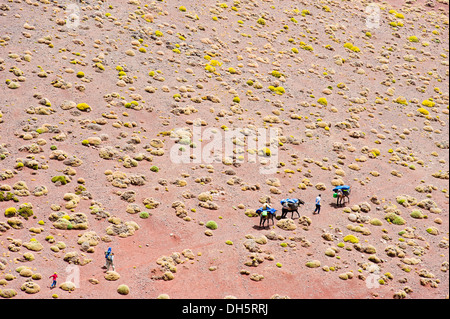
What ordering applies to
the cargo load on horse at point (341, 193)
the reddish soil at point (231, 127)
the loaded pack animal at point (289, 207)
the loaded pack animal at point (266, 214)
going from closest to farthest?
1. the reddish soil at point (231, 127)
2. the loaded pack animal at point (266, 214)
3. the loaded pack animal at point (289, 207)
4. the cargo load on horse at point (341, 193)

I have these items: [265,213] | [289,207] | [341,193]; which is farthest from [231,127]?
[265,213]

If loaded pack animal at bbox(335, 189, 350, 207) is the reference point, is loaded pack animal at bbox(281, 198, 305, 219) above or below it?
above

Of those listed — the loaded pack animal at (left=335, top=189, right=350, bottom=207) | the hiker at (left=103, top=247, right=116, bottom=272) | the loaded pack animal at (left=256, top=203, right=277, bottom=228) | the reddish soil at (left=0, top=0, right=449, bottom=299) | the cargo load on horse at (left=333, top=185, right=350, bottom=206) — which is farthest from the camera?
the loaded pack animal at (left=335, top=189, right=350, bottom=207)

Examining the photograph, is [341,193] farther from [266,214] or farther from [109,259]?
[109,259]

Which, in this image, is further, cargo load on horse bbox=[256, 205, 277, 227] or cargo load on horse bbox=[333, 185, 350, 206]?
cargo load on horse bbox=[333, 185, 350, 206]

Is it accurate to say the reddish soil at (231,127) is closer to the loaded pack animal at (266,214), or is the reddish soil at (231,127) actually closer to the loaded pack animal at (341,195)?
the loaded pack animal at (341,195)

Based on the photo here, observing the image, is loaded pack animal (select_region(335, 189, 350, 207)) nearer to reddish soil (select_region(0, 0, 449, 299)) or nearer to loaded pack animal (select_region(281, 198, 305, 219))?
reddish soil (select_region(0, 0, 449, 299))

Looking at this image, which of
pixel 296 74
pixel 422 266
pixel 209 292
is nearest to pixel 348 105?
pixel 296 74

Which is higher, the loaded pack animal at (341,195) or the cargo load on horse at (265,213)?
the cargo load on horse at (265,213)

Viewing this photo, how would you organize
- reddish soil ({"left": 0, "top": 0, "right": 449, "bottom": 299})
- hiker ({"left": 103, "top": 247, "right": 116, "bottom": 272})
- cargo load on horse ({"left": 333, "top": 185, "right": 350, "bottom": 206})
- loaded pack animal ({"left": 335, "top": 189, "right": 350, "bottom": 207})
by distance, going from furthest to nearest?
loaded pack animal ({"left": 335, "top": 189, "right": 350, "bottom": 207})
cargo load on horse ({"left": 333, "top": 185, "right": 350, "bottom": 206})
reddish soil ({"left": 0, "top": 0, "right": 449, "bottom": 299})
hiker ({"left": 103, "top": 247, "right": 116, "bottom": 272})

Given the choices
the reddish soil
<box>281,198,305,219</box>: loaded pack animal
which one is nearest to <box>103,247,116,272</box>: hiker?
the reddish soil

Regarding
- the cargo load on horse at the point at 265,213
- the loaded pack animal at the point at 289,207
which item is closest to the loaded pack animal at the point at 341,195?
the loaded pack animal at the point at 289,207
